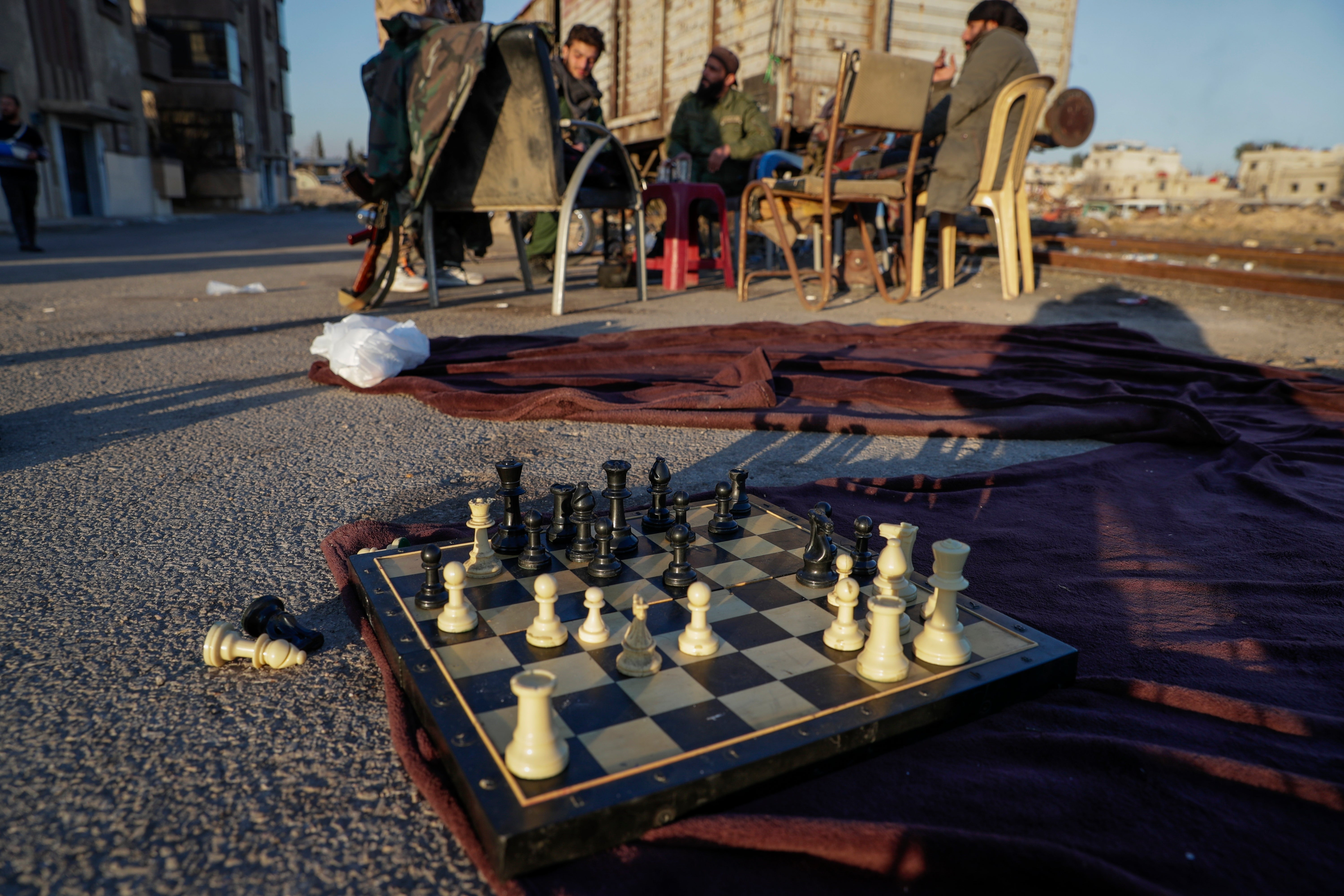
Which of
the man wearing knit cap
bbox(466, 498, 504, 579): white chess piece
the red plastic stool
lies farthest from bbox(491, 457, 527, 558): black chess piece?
the man wearing knit cap

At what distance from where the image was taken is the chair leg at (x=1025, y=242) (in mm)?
5867

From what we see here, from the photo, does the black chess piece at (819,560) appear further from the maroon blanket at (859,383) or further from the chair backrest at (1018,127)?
the chair backrest at (1018,127)

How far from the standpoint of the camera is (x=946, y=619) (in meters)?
1.13

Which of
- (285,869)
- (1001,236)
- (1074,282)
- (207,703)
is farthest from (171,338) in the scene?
(1074,282)

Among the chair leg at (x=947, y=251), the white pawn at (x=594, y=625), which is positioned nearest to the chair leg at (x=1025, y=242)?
the chair leg at (x=947, y=251)

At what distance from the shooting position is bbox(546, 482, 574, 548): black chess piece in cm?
146

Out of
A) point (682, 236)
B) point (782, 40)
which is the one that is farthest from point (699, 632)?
point (782, 40)

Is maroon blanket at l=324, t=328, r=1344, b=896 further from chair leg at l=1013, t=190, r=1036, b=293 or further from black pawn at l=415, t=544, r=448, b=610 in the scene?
chair leg at l=1013, t=190, r=1036, b=293

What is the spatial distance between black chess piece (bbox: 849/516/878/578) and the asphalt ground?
724 mm

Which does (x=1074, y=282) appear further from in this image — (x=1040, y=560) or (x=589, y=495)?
(x=589, y=495)

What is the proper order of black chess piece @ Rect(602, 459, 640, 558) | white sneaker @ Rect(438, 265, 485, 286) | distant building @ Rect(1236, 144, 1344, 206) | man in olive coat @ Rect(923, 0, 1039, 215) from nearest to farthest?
black chess piece @ Rect(602, 459, 640, 558), man in olive coat @ Rect(923, 0, 1039, 215), white sneaker @ Rect(438, 265, 485, 286), distant building @ Rect(1236, 144, 1344, 206)

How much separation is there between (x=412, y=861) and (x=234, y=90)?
34.4 metres

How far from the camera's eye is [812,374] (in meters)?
3.13

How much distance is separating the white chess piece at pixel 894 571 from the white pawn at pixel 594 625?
0.39m
